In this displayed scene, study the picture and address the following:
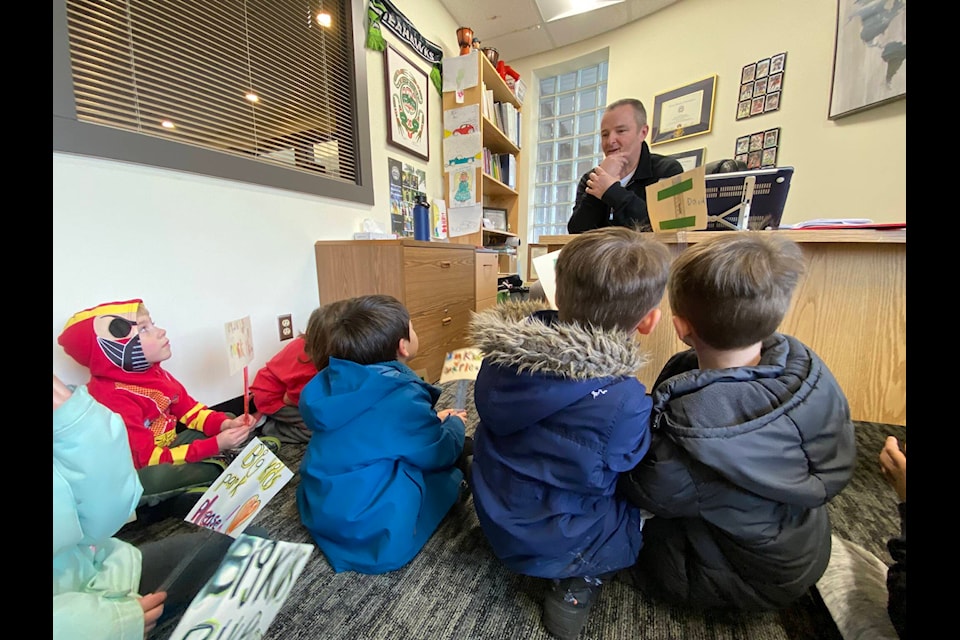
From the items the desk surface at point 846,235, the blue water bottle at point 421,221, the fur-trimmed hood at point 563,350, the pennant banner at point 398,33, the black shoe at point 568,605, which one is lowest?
the black shoe at point 568,605

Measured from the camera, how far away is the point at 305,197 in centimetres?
156

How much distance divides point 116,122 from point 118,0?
0.33m

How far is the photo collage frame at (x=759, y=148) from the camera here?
2119 mm

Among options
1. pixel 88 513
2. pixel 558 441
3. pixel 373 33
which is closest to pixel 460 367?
pixel 558 441

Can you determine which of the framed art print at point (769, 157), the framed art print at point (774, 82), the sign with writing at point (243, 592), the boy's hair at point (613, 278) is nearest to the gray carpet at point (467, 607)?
the sign with writing at point (243, 592)

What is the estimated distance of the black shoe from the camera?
0.63m

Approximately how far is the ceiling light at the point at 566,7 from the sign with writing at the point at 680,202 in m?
2.20

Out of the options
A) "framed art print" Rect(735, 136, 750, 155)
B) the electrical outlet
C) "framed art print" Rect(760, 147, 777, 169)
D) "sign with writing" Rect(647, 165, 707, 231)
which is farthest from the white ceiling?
the electrical outlet

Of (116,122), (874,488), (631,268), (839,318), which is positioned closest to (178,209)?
(116,122)

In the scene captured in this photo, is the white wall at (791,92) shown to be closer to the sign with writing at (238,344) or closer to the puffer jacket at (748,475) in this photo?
the puffer jacket at (748,475)

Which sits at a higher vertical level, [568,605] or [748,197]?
[748,197]

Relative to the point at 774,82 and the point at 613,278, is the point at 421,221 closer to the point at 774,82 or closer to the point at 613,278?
the point at 613,278

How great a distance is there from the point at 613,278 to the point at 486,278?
166 cm

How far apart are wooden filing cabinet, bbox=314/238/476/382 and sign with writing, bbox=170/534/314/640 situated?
107 centimetres
